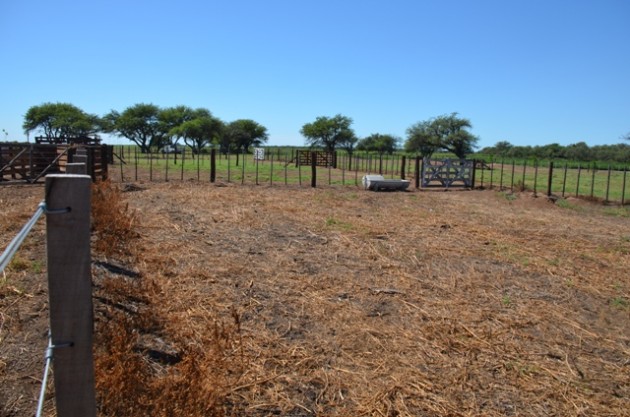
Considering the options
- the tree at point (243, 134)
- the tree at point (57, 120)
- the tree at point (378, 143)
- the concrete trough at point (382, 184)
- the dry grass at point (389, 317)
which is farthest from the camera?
the tree at point (378, 143)

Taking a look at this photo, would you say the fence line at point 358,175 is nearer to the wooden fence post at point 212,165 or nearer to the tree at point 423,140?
the wooden fence post at point 212,165

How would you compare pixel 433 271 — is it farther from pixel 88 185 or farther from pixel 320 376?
pixel 88 185

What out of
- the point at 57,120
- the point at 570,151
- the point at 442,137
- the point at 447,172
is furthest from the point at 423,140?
the point at 447,172

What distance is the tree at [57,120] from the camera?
7162 centimetres

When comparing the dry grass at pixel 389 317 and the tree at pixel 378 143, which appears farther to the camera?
the tree at pixel 378 143

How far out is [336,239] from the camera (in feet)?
28.5

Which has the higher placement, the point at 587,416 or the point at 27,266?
the point at 27,266

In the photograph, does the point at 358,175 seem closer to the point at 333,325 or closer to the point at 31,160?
the point at 31,160

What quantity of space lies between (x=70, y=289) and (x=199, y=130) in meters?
80.8

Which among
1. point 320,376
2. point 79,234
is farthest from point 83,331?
point 320,376

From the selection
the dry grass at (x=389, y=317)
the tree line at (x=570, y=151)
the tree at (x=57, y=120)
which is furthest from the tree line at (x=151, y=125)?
the dry grass at (x=389, y=317)

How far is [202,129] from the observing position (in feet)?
261

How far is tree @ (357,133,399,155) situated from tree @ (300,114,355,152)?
59.2 ft

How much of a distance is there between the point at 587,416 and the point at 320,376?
73.5 inches
